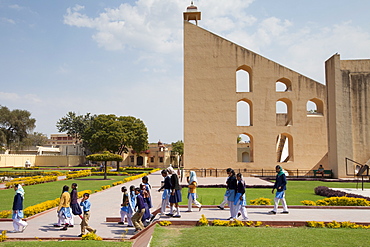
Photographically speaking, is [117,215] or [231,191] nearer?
[231,191]

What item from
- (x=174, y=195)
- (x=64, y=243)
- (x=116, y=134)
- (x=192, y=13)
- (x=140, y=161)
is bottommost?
(x=64, y=243)

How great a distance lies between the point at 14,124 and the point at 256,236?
49.2 m

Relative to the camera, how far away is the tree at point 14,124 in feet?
156

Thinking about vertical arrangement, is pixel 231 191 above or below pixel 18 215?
above

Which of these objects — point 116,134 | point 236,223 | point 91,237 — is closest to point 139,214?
point 91,237

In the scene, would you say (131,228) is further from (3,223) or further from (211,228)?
(3,223)

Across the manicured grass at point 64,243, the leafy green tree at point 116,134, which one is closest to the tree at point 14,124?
the leafy green tree at point 116,134

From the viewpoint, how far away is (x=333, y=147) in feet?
75.9

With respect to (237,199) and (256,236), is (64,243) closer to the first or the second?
(256,236)

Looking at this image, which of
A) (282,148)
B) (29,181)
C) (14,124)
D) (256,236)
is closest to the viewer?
(256,236)

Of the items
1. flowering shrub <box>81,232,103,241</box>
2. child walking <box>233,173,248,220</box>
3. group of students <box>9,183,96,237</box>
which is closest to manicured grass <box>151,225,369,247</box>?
child walking <box>233,173,248,220</box>

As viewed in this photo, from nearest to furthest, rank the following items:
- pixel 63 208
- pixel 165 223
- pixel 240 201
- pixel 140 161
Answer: pixel 165 223 < pixel 63 208 < pixel 240 201 < pixel 140 161

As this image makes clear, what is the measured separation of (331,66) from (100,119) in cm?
2858

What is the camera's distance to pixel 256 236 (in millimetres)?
6414
